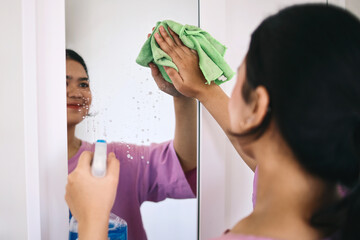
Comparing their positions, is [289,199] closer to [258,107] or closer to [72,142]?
[258,107]

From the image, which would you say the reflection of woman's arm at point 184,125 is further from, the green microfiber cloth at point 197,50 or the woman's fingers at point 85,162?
the woman's fingers at point 85,162

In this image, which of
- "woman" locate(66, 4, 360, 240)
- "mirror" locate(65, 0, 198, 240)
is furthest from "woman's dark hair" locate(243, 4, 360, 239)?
"mirror" locate(65, 0, 198, 240)

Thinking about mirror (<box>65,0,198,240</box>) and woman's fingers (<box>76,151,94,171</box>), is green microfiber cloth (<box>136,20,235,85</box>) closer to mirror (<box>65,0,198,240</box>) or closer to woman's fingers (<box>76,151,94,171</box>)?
mirror (<box>65,0,198,240</box>)

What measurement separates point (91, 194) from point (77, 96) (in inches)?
13.1

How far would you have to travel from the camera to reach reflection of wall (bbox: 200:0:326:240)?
97 cm

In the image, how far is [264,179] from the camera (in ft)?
1.81

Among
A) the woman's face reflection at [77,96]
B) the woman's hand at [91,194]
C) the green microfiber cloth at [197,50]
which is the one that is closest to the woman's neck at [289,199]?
the woman's hand at [91,194]

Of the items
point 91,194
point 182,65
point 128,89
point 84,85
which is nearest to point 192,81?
point 182,65

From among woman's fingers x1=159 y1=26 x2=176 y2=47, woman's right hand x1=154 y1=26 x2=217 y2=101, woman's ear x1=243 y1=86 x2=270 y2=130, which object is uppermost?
woman's fingers x1=159 y1=26 x2=176 y2=47

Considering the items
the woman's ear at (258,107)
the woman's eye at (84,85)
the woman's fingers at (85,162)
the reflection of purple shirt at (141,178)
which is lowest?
the reflection of purple shirt at (141,178)

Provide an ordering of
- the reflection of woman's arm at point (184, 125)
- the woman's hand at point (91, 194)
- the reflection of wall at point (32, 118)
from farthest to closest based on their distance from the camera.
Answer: the reflection of woman's arm at point (184, 125)
the reflection of wall at point (32, 118)
the woman's hand at point (91, 194)

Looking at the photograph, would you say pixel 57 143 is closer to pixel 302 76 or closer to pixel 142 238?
pixel 142 238

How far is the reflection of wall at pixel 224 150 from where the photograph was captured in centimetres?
97

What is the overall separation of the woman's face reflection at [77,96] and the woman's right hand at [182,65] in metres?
0.23
